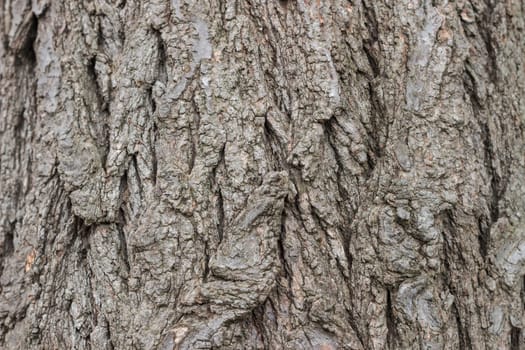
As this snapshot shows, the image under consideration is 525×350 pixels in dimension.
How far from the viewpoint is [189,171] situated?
5.11ft

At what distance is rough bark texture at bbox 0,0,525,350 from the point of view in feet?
4.97

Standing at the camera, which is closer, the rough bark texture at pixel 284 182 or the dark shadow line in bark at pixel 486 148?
the rough bark texture at pixel 284 182

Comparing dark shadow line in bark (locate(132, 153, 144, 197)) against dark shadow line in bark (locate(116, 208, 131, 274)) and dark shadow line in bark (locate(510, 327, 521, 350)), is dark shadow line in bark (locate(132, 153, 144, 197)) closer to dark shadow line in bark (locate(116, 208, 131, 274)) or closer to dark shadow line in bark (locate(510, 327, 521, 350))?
dark shadow line in bark (locate(116, 208, 131, 274))

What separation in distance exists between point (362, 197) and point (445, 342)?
1.59ft

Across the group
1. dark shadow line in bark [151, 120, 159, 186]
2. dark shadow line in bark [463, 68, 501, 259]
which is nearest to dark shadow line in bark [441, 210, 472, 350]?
dark shadow line in bark [463, 68, 501, 259]

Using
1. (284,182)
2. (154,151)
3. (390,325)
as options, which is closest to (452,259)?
(390,325)

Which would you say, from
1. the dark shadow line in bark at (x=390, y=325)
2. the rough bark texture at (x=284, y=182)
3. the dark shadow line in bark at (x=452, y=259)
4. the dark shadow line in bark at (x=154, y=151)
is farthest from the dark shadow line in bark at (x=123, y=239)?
the dark shadow line in bark at (x=452, y=259)

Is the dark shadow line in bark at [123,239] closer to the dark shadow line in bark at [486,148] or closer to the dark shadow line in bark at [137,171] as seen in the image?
the dark shadow line in bark at [137,171]

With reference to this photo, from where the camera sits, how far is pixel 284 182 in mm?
1522

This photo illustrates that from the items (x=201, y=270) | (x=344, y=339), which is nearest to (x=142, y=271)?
(x=201, y=270)

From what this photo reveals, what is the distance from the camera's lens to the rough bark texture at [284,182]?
1.52m

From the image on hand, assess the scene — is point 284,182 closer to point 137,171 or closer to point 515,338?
point 137,171

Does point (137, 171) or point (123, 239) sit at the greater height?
point (137, 171)

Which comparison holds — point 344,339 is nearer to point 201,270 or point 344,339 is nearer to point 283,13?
point 201,270
